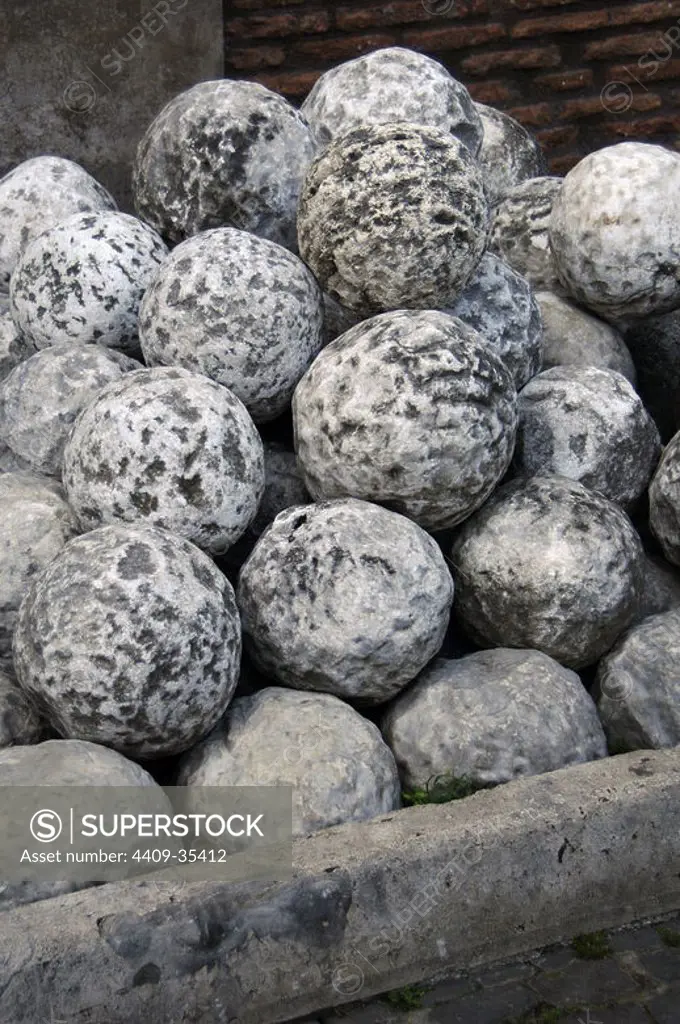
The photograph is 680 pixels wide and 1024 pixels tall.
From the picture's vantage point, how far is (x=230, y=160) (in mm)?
4164

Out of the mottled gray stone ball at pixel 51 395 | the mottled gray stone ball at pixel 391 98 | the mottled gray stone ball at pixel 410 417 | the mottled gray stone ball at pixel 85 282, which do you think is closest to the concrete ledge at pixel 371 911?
the mottled gray stone ball at pixel 410 417

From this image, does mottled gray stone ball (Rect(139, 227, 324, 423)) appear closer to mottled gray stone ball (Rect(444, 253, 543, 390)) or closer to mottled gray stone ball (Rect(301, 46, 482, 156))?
mottled gray stone ball (Rect(444, 253, 543, 390))

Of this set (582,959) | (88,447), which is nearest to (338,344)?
(88,447)

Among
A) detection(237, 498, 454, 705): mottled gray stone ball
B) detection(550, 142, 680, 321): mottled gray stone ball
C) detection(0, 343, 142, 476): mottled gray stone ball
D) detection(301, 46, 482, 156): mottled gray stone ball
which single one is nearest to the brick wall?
detection(301, 46, 482, 156): mottled gray stone ball

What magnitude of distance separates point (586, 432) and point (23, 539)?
1607 mm

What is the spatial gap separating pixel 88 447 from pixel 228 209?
44.4 inches

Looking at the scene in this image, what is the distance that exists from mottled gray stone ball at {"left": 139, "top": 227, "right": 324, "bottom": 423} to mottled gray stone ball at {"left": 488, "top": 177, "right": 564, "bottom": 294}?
109 cm

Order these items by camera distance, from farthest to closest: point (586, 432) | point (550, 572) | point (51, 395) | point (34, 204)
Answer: point (34, 204)
point (586, 432)
point (51, 395)
point (550, 572)

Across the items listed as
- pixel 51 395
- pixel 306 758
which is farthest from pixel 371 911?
pixel 51 395

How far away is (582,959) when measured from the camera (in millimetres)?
2979

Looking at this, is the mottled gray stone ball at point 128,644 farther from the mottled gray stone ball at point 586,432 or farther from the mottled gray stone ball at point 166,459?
the mottled gray stone ball at point 586,432

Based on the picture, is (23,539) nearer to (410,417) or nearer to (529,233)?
(410,417)

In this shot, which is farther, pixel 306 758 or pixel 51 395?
pixel 51 395

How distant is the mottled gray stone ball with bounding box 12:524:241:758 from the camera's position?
309 centimetres
